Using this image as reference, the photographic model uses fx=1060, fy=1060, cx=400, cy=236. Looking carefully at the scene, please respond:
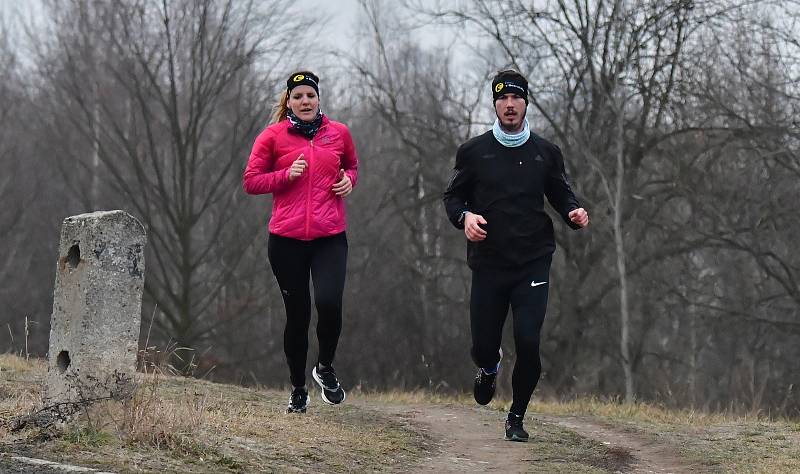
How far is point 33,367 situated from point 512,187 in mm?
5158

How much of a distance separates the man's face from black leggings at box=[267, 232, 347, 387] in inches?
50.1

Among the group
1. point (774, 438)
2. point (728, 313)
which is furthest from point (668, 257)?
point (774, 438)

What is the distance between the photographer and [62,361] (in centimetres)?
510

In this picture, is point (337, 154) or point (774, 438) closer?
point (337, 154)

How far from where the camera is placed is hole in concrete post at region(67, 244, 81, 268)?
5.11 meters

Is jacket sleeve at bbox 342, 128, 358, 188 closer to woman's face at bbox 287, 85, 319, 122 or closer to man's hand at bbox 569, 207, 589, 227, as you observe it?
woman's face at bbox 287, 85, 319, 122

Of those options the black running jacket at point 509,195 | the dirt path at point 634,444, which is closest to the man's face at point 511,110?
the black running jacket at point 509,195

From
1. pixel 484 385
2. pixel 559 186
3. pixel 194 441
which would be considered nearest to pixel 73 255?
pixel 194 441

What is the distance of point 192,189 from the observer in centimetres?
2206

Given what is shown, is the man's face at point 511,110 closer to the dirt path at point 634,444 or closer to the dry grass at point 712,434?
the dirt path at point 634,444

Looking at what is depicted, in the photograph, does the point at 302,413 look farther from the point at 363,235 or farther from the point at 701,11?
the point at 363,235

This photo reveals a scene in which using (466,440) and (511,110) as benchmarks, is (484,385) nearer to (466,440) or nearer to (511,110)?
(466,440)

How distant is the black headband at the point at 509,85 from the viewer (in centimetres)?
657

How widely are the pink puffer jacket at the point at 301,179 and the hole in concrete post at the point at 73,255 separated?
1631 millimetres
